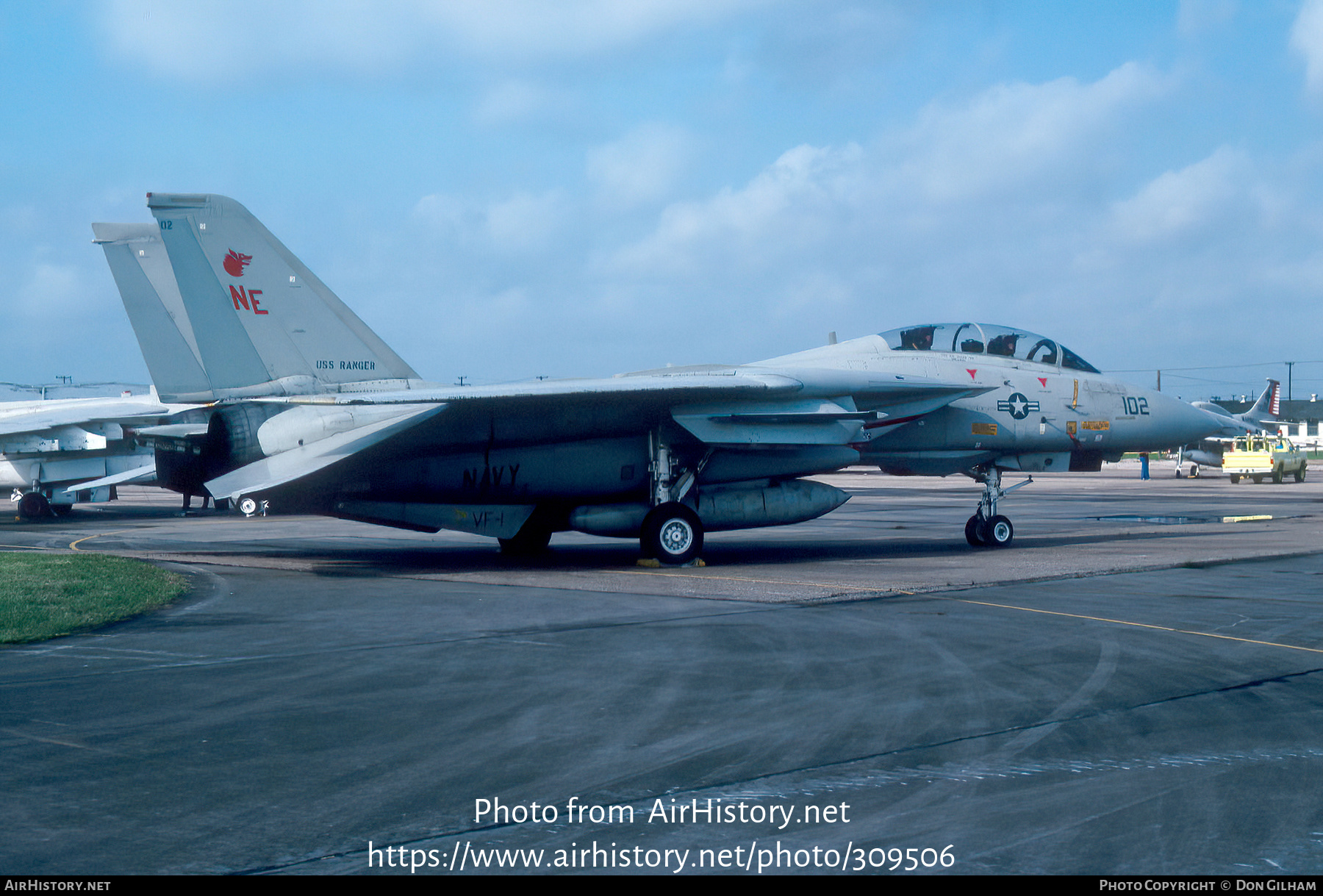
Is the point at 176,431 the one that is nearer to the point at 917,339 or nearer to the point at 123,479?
the point at 917,339

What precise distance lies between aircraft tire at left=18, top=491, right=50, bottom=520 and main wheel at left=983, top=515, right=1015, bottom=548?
Answer: 80.4 feet

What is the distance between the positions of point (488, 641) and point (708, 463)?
738 cm

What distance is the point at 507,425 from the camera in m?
14.5

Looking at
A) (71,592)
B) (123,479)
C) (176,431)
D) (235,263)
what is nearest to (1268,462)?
(123,479)

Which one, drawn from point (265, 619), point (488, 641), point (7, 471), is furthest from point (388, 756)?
point (7, 471)

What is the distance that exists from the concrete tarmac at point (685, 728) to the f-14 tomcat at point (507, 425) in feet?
7.66

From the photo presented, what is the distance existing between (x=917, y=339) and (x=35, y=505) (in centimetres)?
2407

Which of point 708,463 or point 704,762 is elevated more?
point 708,463

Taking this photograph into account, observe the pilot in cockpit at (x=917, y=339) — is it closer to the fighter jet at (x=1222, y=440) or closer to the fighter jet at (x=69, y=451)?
the fighter jet at (x=69, y=451)

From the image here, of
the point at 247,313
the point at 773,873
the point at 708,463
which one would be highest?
the point at 247,313

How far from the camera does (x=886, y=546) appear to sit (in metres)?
17.6

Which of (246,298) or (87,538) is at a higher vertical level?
(246,298)
